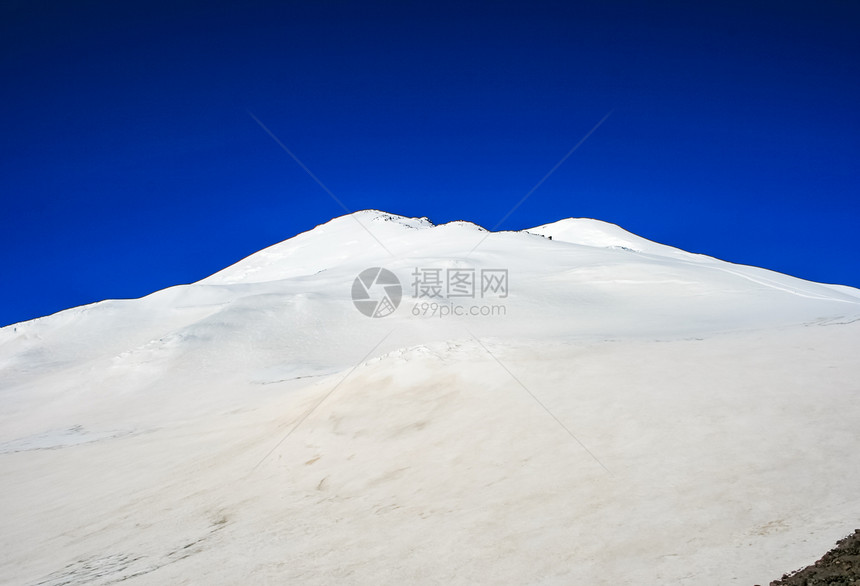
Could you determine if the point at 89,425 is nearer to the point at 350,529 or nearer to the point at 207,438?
the point at 207,438

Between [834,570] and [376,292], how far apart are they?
22.0 meters

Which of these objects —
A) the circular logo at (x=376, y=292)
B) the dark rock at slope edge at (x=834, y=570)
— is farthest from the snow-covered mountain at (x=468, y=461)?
the circular logo at (x=376, y=292)

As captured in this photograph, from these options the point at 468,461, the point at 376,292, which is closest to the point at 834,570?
the point at 468,461

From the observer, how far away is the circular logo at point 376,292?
73.3ft

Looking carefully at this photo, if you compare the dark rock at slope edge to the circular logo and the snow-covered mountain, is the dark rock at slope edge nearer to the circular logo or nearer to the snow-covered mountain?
the snow-covered mountain

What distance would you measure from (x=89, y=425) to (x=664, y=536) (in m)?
15.2

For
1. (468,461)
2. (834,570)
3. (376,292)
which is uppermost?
(376,292)

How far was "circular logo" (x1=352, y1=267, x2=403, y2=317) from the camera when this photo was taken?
73.3ft

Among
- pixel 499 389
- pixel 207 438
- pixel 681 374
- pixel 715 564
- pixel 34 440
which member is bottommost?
pixel 715 564

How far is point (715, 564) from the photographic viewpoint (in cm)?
355

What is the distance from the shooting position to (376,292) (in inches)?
960

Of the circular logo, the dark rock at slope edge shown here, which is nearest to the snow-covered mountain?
the dark rock at slope edge

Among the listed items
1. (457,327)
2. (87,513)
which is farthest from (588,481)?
(457,327)

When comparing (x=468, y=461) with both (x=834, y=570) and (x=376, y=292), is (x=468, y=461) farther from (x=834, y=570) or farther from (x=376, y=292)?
(x=376, y=292)
